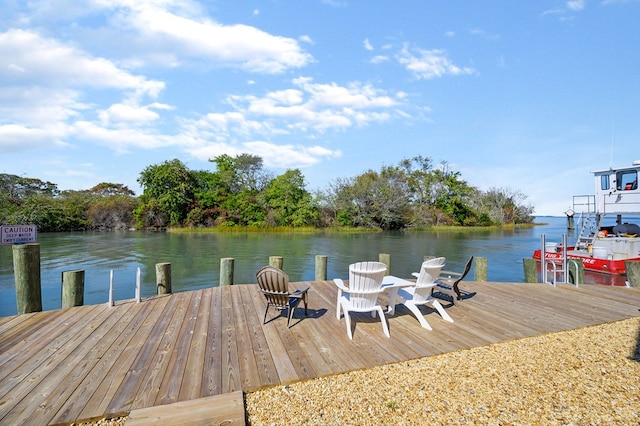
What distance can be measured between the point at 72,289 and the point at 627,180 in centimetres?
1868

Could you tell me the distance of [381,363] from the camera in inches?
129

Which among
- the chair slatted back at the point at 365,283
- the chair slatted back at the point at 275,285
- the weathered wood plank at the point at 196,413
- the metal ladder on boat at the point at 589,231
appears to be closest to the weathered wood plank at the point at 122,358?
the weathered wood plank at the point at 196,413

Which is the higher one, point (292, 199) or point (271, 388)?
point (292, 199)

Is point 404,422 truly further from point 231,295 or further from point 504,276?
point 504,276

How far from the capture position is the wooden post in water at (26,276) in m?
4.72

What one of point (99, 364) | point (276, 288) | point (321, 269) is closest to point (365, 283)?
point (276, 288)

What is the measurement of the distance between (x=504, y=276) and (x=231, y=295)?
11149mm

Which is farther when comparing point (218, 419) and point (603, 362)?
point (603, 362)

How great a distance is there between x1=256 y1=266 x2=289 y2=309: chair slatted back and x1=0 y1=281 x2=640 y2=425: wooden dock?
13.1 inches

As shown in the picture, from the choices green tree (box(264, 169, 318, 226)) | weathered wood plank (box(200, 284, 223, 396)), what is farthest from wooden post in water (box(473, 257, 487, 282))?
green tree (box(264, 169, 318, 226))

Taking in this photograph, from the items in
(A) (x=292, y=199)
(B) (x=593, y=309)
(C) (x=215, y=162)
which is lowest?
(B) (x=593, y=309)

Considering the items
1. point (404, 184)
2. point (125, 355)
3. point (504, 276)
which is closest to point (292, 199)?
point (404, 184)

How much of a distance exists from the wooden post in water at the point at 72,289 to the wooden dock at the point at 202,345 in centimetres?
30

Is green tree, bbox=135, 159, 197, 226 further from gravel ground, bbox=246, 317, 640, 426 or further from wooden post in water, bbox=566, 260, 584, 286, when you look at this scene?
gravel ground, bbox=246, 317, 640, 426
